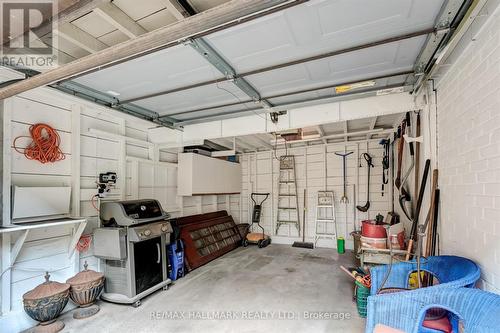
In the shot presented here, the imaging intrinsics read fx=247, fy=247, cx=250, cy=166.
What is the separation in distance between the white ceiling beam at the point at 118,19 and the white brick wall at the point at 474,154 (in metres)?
2.38

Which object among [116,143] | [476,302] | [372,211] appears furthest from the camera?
[372,211]

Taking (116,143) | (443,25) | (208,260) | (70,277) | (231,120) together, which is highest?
(443,25)

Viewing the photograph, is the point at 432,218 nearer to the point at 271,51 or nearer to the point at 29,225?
the point at 271,51

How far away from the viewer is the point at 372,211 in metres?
5.72

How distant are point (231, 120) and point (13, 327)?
342 cm

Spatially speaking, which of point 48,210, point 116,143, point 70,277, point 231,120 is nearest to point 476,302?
point 231,120

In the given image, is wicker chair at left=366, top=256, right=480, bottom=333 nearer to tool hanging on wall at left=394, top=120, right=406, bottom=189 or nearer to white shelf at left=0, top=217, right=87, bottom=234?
tool hanging on wall at left=394, top=120, right=406, bottom=189

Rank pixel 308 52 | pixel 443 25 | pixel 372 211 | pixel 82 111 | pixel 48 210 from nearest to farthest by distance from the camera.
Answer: pixel 443 25 → pixel 308 52 → pixel 48 210 → pixel 82 111 → pixel 372 211

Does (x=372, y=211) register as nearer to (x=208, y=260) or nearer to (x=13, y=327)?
(x=208, y=260)

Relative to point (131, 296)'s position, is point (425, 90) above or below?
above

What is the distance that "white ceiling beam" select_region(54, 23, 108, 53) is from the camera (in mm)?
1866

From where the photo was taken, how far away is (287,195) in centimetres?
658

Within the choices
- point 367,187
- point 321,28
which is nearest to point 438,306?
point 321,28

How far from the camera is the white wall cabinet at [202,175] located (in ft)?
16.4
